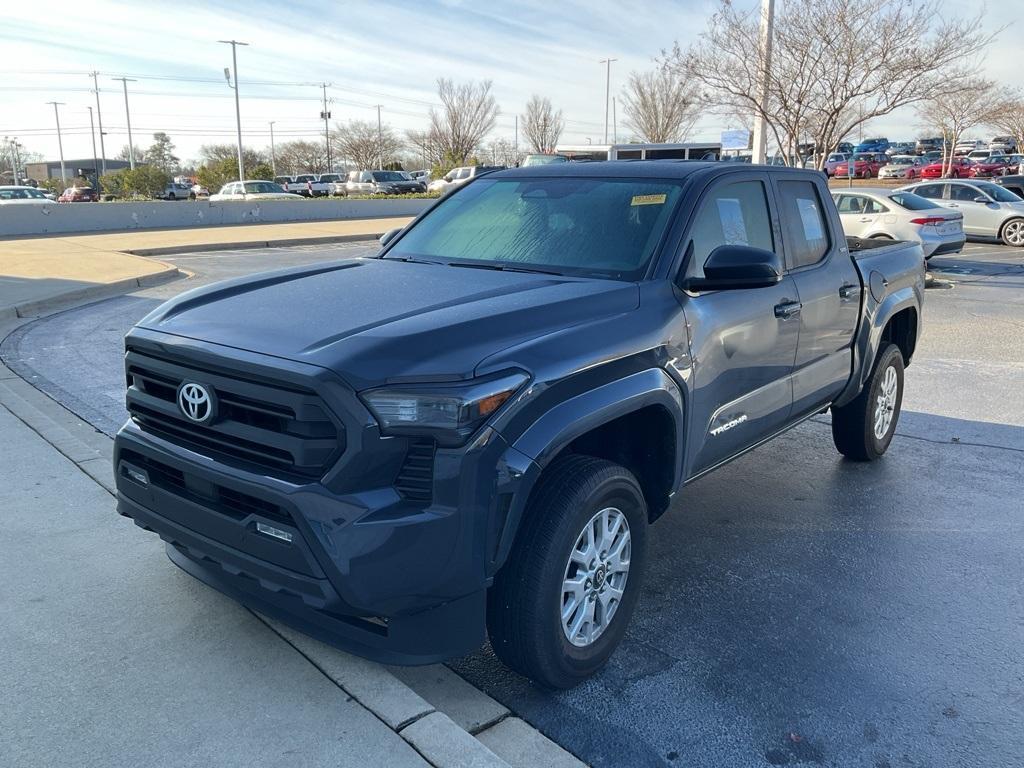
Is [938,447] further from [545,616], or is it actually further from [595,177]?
[545,616]

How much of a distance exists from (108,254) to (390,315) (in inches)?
659

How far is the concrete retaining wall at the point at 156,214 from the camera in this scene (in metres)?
24.1

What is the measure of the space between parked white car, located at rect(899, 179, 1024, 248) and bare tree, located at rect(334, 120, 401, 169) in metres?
57.5

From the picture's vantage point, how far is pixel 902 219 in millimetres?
16312

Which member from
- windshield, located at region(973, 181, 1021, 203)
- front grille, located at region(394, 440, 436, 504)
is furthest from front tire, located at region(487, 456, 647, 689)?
windshield, located at region(973, 181, 1021, 203)

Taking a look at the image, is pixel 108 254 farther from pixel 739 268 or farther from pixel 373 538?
pixel 373 538

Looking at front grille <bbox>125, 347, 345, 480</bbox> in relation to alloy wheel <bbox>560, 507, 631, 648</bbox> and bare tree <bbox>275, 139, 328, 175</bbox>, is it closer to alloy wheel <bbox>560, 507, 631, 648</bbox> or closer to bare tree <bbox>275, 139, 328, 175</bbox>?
alloy wheel <bbox>560, 507, 631, 648</bbox>

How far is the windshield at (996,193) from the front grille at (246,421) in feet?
72.6

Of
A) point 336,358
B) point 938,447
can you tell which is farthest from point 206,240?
point 336,358

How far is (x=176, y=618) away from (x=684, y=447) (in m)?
2.13

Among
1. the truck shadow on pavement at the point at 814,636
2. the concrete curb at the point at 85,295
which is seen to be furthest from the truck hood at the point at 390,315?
the concrete curb at the point at 85,295

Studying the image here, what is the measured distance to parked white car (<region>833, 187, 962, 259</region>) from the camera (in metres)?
16.2

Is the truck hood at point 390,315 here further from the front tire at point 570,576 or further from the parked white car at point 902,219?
the parked white car at point 902,219

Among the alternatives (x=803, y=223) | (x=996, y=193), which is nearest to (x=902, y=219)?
(x=996, y=193)
